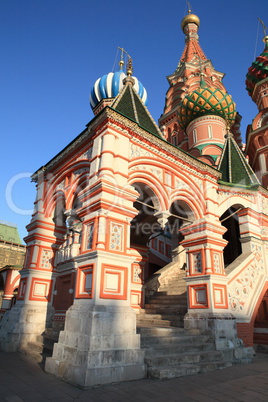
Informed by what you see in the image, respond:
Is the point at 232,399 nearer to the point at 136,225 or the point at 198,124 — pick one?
the point at 136,225

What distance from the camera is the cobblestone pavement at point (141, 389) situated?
3.80m

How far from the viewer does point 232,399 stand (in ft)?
12.7

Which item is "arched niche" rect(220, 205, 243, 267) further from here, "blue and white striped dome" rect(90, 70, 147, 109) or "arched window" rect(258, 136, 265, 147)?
"blue and white striped dome" rect(90, 70, 147, 109)

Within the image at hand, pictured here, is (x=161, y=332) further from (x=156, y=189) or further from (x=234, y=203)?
(x=234, y=203)

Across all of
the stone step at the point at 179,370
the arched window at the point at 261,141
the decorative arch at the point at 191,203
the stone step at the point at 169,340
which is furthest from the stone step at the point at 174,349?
the arched window at the point at 261,141

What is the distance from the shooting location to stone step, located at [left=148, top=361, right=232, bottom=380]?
15.5ft

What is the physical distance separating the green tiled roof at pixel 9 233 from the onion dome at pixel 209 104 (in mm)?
24492

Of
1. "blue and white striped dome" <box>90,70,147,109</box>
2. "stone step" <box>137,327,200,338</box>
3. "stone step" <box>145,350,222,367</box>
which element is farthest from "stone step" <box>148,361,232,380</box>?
"blue and white striped dome" <box>90,70,147,109</box>

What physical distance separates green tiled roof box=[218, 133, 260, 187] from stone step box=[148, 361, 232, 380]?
17.5 ft

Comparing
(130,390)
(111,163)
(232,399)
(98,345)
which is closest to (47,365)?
(98,345)

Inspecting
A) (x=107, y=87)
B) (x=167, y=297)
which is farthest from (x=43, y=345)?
(x=107, y=87)

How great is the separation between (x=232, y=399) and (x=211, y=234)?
4.28 metres

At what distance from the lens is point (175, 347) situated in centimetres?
561

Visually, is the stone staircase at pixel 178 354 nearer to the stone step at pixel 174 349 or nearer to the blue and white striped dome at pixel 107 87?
the stone step at pixel 174 349
